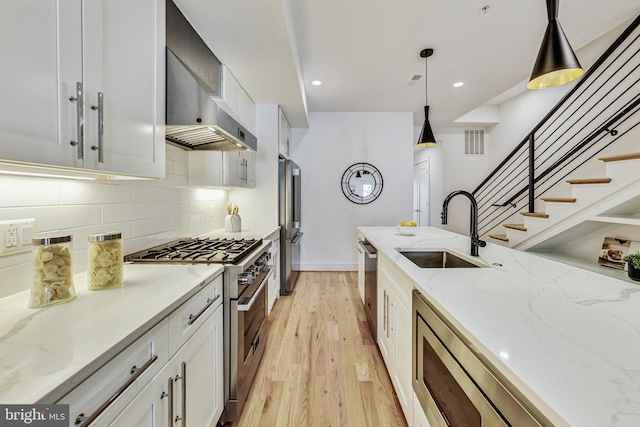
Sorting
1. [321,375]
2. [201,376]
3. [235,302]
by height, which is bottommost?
[321,375]

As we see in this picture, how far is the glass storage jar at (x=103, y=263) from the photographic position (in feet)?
3.42

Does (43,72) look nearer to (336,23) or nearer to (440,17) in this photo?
(336,23)

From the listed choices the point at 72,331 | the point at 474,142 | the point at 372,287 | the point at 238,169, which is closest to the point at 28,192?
the point at 72,331

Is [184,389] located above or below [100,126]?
below

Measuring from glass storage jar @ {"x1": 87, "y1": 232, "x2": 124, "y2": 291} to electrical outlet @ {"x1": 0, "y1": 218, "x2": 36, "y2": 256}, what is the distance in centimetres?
21

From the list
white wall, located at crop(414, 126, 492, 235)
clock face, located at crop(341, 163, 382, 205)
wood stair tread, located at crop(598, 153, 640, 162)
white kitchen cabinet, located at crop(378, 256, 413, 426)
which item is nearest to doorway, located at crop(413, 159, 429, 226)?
Result: white wall, located at crop(414, 126, 492, 235)

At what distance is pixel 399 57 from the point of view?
9.46 ft

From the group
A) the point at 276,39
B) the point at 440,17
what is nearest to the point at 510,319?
the point at 276,39

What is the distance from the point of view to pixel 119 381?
0.71m

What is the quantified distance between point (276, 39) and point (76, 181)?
1649mm

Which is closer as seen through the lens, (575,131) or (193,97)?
(193,97)

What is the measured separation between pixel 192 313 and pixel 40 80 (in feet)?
3.00

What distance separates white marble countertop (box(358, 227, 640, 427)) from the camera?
473 millimetres

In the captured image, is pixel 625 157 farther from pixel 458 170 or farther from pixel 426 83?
pixel 458 170
